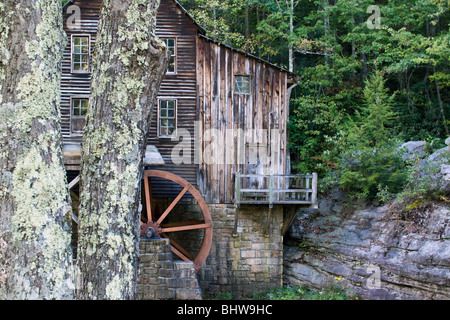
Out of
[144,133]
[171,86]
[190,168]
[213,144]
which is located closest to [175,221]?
[190,168]

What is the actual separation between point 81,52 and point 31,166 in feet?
36.6

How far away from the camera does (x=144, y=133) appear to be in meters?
4.25

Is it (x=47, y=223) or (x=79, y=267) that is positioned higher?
(x=47, y=223)

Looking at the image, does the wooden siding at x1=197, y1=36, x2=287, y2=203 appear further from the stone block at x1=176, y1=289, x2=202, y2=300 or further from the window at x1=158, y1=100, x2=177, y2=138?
the stone block at x1=176, y1=289, x2=202, y2=300

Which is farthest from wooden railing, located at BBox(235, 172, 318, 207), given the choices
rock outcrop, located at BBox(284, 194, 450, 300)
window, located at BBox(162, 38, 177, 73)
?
window, located at BBox(162, 38, 177, 73)

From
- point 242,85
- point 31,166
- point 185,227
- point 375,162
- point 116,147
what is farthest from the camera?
point 375,162

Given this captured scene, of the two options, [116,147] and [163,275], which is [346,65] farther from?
[116,147]

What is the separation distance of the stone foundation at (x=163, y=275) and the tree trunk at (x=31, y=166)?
8234 mm

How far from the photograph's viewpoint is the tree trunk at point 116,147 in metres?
3.94

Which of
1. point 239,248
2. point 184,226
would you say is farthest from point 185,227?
point 239,248

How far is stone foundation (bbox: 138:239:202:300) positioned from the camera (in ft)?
38.4

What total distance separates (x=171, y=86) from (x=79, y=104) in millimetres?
2700

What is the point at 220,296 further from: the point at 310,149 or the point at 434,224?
the point at 310,149

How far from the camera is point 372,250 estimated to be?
13.1m
